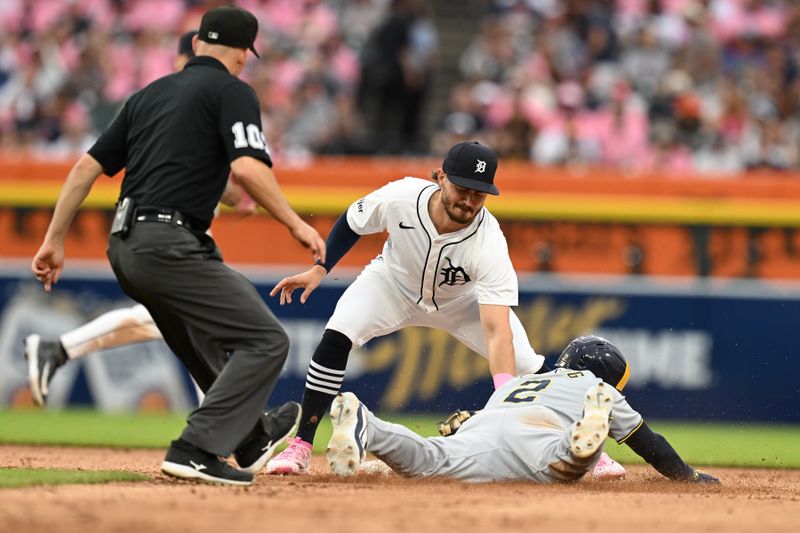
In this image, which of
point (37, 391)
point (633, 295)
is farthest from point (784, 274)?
point (37, 391)

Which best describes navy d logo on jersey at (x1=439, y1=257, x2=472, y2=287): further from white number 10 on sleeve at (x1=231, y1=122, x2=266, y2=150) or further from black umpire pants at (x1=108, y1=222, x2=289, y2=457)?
white number 10 on sleeve at (x1=231, y1=122, x2=266, y2=150)

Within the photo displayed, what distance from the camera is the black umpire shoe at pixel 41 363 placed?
8688 millimetres

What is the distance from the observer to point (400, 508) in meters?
5.60

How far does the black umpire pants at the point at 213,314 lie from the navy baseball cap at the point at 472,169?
137 cm

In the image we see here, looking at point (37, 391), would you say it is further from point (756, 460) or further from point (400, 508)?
point (756, 460)

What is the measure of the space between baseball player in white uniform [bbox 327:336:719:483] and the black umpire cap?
6.00 feet

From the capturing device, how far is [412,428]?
33.5ft

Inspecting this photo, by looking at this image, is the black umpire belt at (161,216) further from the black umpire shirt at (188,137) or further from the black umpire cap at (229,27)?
the black umpire cap at (229,27)

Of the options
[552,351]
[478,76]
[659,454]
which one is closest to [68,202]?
[659,454]

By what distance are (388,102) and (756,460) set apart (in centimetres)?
715

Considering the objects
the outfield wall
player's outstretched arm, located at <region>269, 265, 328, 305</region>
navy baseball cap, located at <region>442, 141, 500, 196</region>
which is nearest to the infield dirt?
player's outstretched arm, located at <region>269, 265, 328, 305</region>

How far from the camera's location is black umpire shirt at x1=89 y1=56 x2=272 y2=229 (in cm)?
620

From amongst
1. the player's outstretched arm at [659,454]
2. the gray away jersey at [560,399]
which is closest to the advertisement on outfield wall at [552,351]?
the player's outstretched arm at [659,454]

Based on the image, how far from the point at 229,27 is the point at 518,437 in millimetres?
2501
